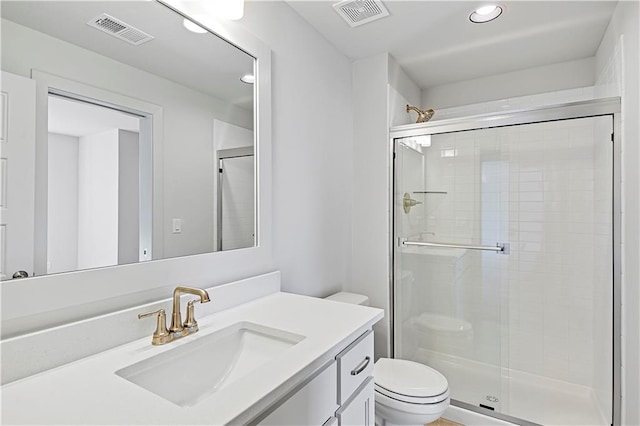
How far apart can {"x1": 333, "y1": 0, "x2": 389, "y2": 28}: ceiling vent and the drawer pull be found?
167 cm

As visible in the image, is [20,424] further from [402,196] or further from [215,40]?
[402,196]

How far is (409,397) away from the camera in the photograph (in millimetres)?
1637

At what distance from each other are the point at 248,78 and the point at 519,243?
1928 mm

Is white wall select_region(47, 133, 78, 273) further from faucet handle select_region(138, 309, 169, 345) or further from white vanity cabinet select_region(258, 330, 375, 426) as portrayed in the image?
white vanity cabinet select_region(258, 330, 375, 426)

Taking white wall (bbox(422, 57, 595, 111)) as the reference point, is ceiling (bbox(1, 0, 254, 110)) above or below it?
below

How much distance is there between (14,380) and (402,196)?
208cm

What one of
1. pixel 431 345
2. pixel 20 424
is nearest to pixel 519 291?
pixel 431 345

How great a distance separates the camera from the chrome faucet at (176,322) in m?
1.01

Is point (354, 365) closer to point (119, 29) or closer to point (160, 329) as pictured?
point (160, 329)

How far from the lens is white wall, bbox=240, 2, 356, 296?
1.72 metres

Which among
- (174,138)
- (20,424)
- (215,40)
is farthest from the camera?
(215,40)

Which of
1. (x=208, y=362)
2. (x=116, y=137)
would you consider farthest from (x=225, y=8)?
(x=208, y=362)

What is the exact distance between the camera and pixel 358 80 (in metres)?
2.43

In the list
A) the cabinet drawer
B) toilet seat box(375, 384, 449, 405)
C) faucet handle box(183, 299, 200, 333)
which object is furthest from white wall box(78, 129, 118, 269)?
toilet seat box(375, 384, 449, 405)
